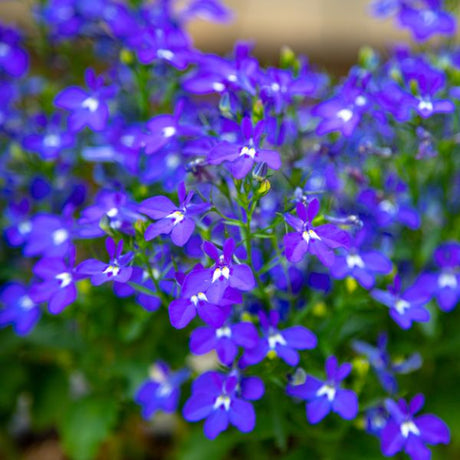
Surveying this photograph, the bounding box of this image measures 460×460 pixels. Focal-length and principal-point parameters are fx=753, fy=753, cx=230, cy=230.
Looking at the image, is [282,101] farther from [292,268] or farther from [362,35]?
[362,35]

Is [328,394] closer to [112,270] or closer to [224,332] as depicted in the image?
[224,332]

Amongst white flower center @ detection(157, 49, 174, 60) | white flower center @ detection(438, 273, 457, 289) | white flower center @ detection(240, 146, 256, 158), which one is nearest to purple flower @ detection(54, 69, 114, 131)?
white flower center @ detection(157, 49, 174, 60)

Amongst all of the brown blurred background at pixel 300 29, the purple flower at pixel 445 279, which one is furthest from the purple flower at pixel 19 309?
the brown blurred background at pixel 300 29

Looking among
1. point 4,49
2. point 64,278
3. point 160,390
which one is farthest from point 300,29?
point 64,278

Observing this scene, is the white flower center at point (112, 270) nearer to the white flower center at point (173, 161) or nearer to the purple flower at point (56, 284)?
the purple flower at point (56, 284)

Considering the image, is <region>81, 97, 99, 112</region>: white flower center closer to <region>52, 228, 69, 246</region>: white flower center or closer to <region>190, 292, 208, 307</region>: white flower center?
<region>52, 228, 69, 246</region>: white flower center

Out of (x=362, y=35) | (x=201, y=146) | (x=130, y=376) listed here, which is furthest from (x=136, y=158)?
(x=362, y=35)
